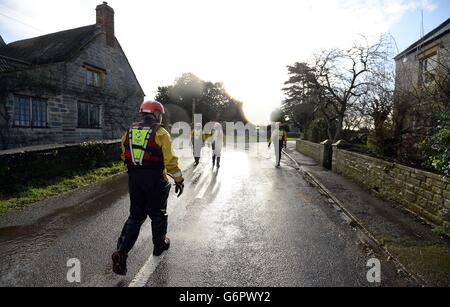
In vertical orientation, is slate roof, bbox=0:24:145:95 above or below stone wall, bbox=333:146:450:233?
above

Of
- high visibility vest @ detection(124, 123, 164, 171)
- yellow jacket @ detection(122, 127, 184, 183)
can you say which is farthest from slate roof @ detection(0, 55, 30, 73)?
yellow jacket @ detection(122, 127, 184, 183)

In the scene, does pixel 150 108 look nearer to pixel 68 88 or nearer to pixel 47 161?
pixel 47 161

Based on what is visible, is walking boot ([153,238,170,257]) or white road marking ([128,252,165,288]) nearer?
white road marking ([128,252,165,288])

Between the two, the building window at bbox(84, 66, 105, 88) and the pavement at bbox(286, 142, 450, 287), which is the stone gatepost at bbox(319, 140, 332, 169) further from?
the building window at bbox(84, 66, 105, 88)

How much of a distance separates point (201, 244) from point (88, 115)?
57.8ft

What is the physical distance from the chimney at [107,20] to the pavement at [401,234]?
1953 cm

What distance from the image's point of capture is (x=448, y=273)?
366 cm

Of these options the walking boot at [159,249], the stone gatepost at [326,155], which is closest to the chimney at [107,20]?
the stone gatepost at [326,155]

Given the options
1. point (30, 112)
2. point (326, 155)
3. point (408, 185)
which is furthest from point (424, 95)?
point (30, 112)

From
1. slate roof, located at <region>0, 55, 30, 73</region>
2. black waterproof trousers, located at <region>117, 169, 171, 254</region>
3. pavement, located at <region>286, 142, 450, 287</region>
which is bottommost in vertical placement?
pavement, located at <region>286, 142, 450, 287</region>

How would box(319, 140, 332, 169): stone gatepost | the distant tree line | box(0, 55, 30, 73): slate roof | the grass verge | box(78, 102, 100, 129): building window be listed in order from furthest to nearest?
the distant tree line, box(78, 102, 100, 129): building window, box(0, 55, 30, 73): slate roof, box(319, 140, 332, 169): stone gatepost, the grass verge

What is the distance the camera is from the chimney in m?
20.7

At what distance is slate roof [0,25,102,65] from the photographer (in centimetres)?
1808

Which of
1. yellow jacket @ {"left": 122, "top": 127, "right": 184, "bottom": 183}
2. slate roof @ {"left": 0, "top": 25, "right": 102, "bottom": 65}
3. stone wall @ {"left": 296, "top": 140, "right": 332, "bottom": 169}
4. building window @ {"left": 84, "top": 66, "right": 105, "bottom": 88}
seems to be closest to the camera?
yellow jacket @ {"left": 122, "top": 127, "right": 184, "bottom": 183}
